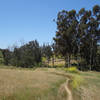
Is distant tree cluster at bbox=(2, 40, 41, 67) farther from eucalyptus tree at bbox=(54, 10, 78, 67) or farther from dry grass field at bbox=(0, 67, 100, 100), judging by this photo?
dry grass field at bbox=(0, 67, 100, 100)

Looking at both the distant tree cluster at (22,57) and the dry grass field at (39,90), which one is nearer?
the dry grass field at (39,90)

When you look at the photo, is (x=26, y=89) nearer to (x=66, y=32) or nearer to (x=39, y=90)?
(x=39, y=90)

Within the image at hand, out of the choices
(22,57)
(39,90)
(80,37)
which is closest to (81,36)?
(80,37)

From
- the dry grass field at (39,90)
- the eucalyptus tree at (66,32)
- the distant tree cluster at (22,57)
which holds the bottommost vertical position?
the dry grass field at (39,90)

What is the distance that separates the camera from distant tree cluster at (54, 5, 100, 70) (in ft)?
159

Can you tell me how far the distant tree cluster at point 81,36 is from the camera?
48562 mm

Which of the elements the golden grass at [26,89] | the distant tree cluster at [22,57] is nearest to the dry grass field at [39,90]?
the golden grass at [26,89]

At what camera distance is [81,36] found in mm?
48938

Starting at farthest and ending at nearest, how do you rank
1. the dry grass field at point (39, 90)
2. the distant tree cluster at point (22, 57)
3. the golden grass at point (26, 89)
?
the distant tree cluster at point (22, 57) → the dry grass field at point (39, 90) → the golden grass at point (26, 89)

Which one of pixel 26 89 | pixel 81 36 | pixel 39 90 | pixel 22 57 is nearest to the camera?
pixel 26 89

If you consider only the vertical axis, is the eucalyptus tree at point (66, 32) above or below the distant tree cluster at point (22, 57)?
above

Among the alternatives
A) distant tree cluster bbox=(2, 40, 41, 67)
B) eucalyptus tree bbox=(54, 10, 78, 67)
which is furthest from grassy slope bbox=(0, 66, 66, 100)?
distant tree cluster bbox=(2, 40, 41, 67)

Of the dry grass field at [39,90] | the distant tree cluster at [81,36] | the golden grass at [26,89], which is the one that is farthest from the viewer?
the distant tree cluster at [81,36]

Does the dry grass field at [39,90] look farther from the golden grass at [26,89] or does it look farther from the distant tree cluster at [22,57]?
the distant tree cluster at [22,57]
